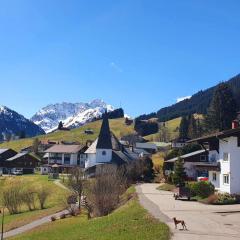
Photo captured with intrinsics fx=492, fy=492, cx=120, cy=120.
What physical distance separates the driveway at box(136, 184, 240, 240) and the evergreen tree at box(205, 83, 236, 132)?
63.9 meters

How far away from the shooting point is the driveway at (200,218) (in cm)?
2547

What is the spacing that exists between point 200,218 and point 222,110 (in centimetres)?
7782

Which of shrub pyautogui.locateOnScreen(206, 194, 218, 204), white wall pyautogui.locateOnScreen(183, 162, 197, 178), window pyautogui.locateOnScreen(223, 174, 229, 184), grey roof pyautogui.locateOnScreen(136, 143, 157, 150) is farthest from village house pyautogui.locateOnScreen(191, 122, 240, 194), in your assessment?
grey roof pyautogui.locateOnScreen(136, 143, 157, 150)

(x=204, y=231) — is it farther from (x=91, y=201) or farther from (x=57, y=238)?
(x=91, y=201)

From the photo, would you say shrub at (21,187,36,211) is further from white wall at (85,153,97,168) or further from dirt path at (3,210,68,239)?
white wall at (85,153,97,168)

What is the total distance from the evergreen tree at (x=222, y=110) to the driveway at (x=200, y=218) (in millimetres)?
63927

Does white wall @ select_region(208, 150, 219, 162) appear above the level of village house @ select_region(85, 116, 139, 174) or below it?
below

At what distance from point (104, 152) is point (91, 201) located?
2378 inches

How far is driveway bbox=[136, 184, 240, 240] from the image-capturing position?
83.6 feet

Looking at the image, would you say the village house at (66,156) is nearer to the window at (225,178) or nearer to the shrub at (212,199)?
the window at (225,178)

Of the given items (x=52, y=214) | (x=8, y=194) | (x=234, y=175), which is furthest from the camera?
(x=8, y=194)

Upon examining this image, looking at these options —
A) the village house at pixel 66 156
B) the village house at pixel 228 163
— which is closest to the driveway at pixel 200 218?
the village house at pixel 228 163

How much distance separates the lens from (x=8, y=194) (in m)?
65.9

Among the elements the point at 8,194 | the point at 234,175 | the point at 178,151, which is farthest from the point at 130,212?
the point at 178,151
